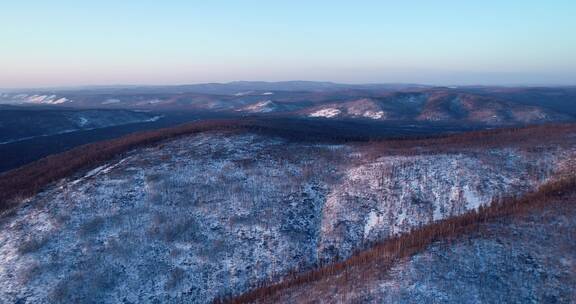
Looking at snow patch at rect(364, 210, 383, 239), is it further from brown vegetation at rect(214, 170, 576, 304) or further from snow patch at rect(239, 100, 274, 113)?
snow patch at rect(239, 100, 274, 113)

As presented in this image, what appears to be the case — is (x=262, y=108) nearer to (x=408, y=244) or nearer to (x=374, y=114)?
(x=374, y=114)

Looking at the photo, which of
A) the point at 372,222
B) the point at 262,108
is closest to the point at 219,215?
the point at 372,222

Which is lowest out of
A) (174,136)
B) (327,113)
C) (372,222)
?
(372,222)

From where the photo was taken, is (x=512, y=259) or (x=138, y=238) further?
(x=138, y=238)

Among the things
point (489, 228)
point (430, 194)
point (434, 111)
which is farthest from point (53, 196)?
point (434, 111)

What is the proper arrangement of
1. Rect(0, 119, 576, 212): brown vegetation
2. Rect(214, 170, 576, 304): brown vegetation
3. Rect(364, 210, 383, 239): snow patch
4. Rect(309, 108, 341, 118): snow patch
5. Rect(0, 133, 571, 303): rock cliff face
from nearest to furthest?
1. Rect(214, 170, 576, 304): brown vegetation
2. Rect(0, 133, 571, 303): rock cliff face
3. Rect(364, 210, 383, 239): snow patch
4. Rect(0, 119, 576, 212): brown vegetation
5. Rect(309, 108, 341, 118): snow patch

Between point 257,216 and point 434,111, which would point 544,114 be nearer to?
point 434,111

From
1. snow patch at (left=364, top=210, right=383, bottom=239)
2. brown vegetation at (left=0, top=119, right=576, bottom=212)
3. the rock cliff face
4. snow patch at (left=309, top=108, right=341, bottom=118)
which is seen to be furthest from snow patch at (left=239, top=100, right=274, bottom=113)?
snow patch at (left=364, top=210, right=383, bottom=239)
